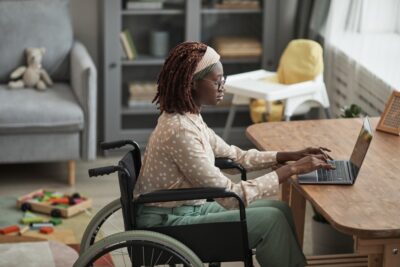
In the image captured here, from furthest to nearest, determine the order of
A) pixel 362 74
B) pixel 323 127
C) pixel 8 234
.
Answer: pixel 362 74, pixel 8 234, pixel 323 127

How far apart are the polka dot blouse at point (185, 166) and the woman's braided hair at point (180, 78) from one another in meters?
0.03

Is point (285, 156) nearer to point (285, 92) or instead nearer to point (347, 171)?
point (347, 171)

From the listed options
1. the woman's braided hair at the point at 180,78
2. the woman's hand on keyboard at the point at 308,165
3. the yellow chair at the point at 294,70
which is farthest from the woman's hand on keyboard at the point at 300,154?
the yellow chair at the point at 294,70

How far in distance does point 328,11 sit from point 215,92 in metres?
2.49

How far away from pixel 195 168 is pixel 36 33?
2.66 metres

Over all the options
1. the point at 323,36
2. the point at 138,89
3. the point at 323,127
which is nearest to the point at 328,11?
the point at 323,36

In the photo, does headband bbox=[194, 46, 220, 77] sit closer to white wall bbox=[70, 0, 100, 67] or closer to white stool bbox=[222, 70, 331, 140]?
white stool bbox=[222, 70, 331, 140]

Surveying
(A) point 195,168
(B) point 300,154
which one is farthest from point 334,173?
(A) point 195,168

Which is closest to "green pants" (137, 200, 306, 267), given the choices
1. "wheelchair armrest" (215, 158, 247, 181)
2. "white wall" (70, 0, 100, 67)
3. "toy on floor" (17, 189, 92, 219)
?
"wheelchair armrest" (215, 158, 247, 181)

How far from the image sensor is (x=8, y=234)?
14.8 ft

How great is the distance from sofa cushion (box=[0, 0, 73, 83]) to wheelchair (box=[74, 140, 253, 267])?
7.90ft

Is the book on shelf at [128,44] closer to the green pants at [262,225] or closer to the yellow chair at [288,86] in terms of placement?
the yellow chair at [288,86]

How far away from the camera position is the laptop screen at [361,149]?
10.7ft

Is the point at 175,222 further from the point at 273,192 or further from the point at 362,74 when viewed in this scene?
the point at 362,74
